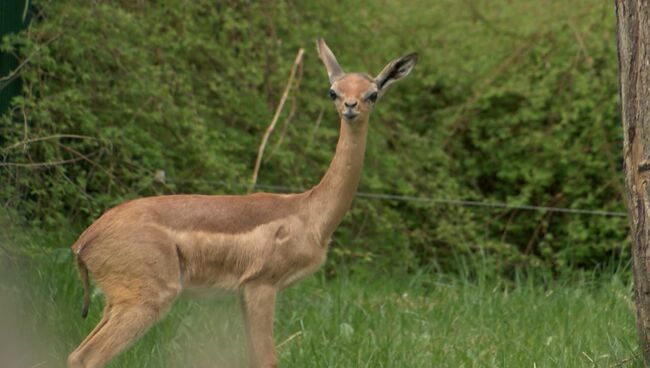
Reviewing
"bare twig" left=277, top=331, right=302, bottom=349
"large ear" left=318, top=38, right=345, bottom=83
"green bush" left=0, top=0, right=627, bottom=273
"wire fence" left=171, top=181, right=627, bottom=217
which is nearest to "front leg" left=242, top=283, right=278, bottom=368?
"bare twig" left=277, top=331, right=302, bottom=349

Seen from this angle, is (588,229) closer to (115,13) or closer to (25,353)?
(115,13)

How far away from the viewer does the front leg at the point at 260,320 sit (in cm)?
586

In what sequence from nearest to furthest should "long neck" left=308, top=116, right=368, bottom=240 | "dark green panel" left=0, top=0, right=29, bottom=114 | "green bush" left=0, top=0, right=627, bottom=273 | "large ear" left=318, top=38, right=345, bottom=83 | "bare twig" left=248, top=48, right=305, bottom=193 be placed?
"long neck" left=308, top=116, right=368, bottom=240 < "large ear" left=318, top=38, right=345, bottom=83 < "dark green panel" left=0, top=0, right=29, bottom=114 < "green bush" left=0, top=0, right=627, bottom=273 < "bare twig" left=248, top=48, right=305, bottom=193

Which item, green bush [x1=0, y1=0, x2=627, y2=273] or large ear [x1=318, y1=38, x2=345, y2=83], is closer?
large ear [x1=318, y1=38, x2=345, y2=83]

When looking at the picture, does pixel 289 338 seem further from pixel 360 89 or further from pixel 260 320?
→ pixel 360 89

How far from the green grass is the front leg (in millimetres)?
260

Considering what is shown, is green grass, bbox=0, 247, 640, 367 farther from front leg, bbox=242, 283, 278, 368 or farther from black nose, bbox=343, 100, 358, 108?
black nose, bbox=343, 100, 358, 108

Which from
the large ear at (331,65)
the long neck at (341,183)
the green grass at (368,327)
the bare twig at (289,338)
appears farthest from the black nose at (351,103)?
the bare twig at (289,338)

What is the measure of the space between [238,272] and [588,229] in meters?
5.23

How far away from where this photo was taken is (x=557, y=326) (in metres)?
7.30

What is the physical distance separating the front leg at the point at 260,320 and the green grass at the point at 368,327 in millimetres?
260

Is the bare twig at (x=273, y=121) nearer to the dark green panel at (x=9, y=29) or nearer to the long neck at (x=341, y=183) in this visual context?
the dark green panel at (x=9, y=29)

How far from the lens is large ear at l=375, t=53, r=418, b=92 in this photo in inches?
243

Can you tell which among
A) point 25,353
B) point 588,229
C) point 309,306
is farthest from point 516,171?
point 25,353
